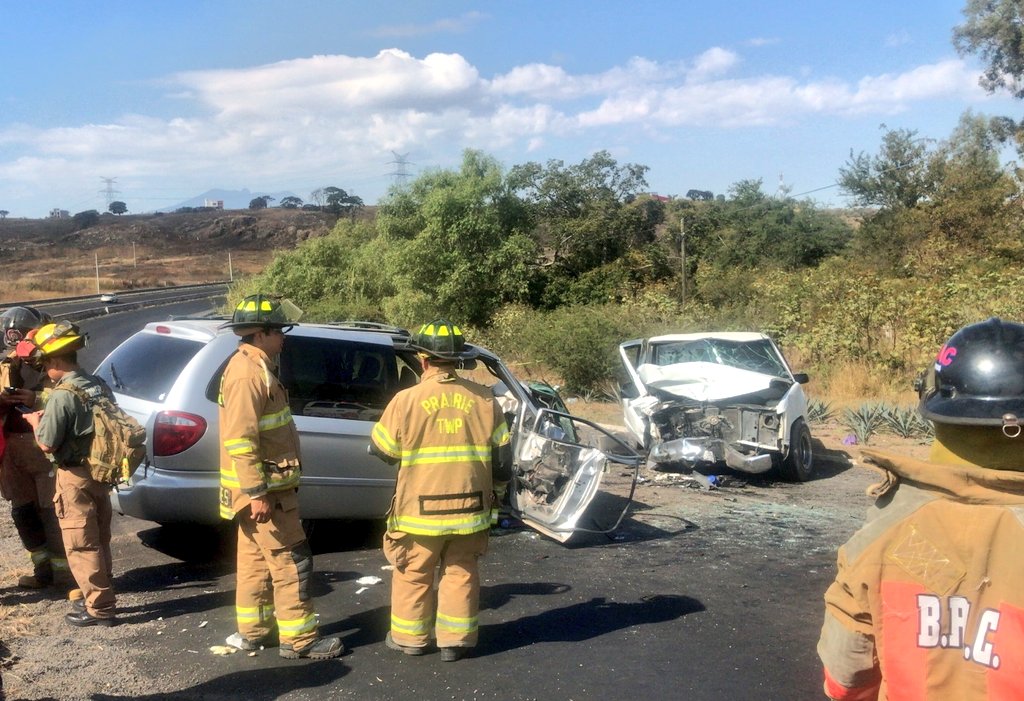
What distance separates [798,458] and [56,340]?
7.51 metres

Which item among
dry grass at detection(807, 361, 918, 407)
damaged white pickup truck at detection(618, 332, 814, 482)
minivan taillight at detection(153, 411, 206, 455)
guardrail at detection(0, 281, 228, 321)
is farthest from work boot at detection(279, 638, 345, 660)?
guardrail at detection(0, 281, 228, 321)

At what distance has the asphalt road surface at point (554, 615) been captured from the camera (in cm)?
448

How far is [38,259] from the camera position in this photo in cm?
11600

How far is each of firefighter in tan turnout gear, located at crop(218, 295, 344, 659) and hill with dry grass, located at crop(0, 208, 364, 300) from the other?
3502 inches

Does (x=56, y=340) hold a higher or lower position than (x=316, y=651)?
higher

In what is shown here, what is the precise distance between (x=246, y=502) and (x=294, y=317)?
1.38 meters

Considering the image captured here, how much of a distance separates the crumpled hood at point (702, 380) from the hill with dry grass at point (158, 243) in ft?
278

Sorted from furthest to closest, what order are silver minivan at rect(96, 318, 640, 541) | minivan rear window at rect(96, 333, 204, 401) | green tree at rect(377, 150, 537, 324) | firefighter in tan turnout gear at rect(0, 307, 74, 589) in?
1. green tree at rect(377, 150, 537, 324)
2. minivan rear window at rect(96, 333, 204, 401)
3. silver minivan at rect(96, 318, 640, 541)
4. firefighter in tan turnout gear at rect(0, 307, 74, 589)

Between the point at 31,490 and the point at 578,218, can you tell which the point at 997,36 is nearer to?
the point at 578,218

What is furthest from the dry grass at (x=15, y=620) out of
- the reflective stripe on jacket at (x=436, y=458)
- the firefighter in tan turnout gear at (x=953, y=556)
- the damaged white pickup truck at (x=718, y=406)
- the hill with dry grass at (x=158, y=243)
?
the hill with dry grass at (x=158, y=243)

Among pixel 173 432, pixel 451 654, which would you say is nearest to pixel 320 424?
pixel 173 432

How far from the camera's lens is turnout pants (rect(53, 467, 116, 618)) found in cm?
518

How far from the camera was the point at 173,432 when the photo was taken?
5992 millimetres

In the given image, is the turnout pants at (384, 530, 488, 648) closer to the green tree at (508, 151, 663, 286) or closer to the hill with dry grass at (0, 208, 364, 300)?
the green tree at (508, 151, 663, 286)
